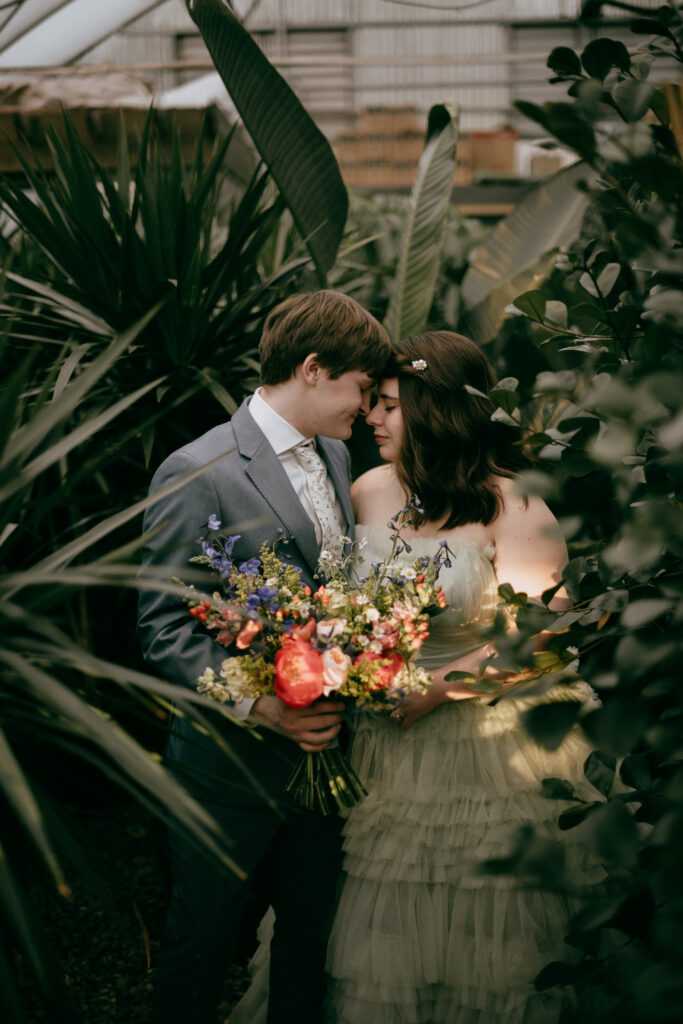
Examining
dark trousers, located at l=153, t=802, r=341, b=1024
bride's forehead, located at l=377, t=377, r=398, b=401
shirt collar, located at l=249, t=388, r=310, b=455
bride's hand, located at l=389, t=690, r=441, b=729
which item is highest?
bride's forehead, located at l=377, t=377, r=398, b=401

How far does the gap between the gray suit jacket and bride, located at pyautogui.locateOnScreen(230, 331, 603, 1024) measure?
0.31 meters

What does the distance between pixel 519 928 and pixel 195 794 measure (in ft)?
2.63

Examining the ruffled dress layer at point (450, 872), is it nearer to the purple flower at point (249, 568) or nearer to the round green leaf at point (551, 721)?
the purple flower at point (249, 568)

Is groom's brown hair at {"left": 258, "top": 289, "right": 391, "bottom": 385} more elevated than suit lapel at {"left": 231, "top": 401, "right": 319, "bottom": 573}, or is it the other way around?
groom's brown hair at {"left": 258, "top": 289, "right": 391, "bottom": 385}

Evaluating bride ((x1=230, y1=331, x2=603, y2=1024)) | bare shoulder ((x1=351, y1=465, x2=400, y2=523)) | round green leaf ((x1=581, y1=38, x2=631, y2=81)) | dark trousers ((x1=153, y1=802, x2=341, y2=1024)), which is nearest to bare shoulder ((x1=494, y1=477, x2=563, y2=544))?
bride ((x1=230, y1=331, x2=603, y2=1024))

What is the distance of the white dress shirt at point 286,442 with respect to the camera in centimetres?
218

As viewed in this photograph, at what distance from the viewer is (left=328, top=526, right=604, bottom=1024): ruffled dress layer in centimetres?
186

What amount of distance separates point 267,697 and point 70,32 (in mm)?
6189

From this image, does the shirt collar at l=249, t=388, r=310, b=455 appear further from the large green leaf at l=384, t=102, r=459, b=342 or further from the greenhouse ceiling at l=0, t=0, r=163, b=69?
the greenhouse ceiling at l=0, t=0, r=163, b=69

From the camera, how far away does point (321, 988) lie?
2.04 meters

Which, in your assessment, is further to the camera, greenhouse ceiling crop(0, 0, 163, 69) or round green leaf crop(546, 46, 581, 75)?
greenhouse ceiling crop(0, 0, 163, 69)

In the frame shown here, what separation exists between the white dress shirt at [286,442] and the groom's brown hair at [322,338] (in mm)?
88

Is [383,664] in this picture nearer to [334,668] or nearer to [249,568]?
[334,668]

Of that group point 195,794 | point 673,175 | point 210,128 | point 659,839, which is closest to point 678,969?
point 659,839
